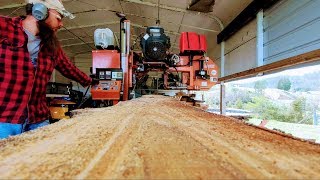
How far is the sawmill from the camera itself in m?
0.69

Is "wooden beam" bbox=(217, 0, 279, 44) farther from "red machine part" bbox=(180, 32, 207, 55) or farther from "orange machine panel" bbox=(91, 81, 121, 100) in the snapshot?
"orange machine panel" bbox=(91, 81, 121, 100)

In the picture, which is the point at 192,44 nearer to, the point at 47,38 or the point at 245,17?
the point at 245,17

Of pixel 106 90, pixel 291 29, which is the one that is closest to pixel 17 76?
pixel 106 90

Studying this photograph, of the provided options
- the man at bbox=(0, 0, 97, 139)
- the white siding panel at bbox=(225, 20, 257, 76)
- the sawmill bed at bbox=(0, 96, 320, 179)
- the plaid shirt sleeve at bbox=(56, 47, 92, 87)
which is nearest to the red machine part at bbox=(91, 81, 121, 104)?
the plaid shirt sleeve at bbox=(56, 47, 92, 87)

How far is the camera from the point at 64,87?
558cm

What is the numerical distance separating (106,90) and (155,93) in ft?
5.23

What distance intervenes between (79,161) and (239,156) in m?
0.45

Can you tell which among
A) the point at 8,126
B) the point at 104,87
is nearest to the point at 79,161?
the point at 8,126

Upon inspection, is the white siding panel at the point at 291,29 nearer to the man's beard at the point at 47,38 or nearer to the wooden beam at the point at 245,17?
the wooden beam at the point at 245,17

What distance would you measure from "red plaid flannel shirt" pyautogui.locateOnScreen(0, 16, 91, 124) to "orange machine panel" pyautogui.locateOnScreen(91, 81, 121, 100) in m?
1.15

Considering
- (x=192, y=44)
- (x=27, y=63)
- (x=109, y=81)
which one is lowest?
(x=109, y=81)

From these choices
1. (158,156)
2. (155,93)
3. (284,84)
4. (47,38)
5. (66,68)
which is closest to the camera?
(158,156)

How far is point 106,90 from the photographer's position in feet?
10.7

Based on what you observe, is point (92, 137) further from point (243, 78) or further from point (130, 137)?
point (243, 78)
